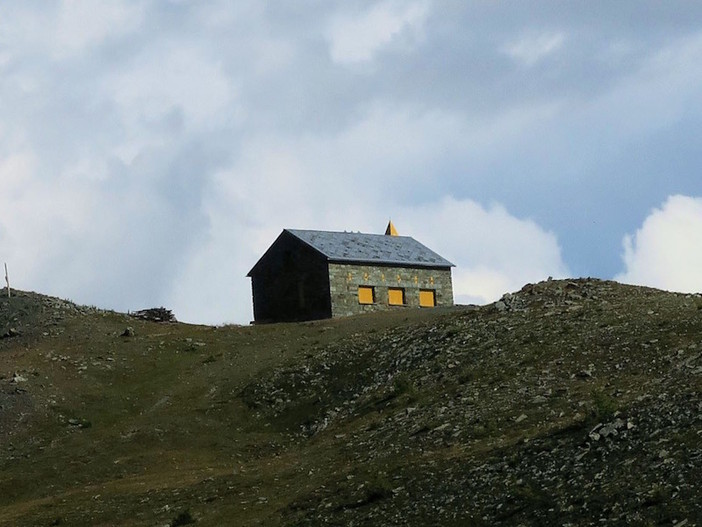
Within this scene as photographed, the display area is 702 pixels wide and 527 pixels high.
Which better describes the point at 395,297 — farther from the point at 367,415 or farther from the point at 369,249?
the point at 367,415

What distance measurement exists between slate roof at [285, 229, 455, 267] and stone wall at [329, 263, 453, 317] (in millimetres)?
435

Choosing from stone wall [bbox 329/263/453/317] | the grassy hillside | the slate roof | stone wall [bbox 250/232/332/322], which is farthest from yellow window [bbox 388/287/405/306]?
the grassy hillside

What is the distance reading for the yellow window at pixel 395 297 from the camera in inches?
3332

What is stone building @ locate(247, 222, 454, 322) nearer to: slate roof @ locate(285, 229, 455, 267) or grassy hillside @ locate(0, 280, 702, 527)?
slate roof @ locate(285, 229, 455, 267)

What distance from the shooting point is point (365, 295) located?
273 ft

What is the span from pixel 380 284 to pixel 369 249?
285 centimetres

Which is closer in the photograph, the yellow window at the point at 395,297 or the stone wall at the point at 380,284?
the stone wall at the point at 380,284

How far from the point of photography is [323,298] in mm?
82750

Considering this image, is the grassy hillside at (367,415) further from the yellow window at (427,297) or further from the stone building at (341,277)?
the yellow window at (427,297)

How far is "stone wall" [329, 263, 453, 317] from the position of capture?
8244cm

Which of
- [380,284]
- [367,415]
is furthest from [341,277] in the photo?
[367,415]

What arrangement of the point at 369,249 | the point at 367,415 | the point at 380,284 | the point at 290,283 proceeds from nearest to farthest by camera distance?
the point at 367,415 < the point at 380,284 < the point at 290,283 < the point at 369,249

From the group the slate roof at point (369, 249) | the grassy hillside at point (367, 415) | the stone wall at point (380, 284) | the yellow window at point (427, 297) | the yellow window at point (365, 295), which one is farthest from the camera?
the yellow window at point (427, 297)

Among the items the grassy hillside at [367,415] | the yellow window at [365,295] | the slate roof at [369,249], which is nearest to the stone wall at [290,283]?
the slate roof at [369,249]
